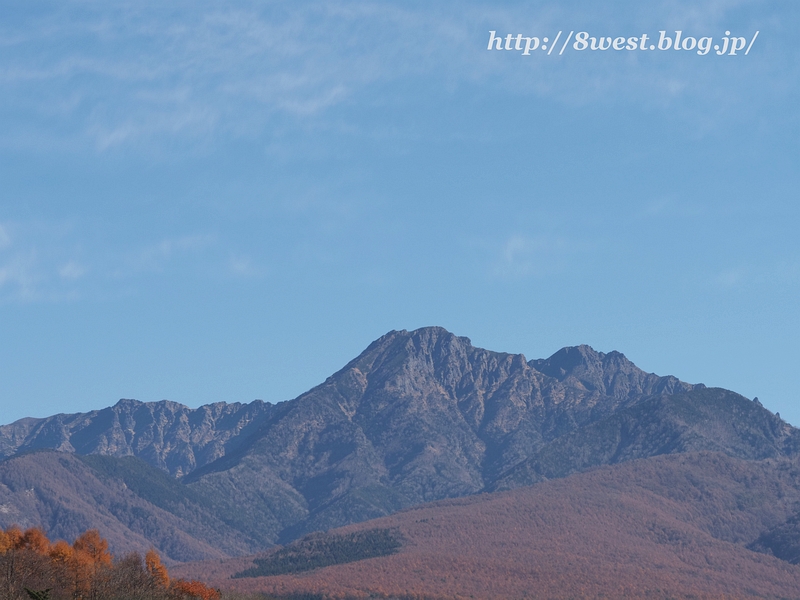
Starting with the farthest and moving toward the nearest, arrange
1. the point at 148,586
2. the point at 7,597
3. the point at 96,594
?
1. the point at 148,586
2. the point at 96,594
3. the point at 7,597

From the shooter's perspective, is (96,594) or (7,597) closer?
(7,597)

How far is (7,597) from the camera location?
148250 mm

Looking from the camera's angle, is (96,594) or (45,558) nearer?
(96,594)

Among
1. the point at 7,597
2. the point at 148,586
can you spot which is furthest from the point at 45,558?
the point at 7,597

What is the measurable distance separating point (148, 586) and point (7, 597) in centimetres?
4577

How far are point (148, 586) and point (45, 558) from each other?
66.7 feet

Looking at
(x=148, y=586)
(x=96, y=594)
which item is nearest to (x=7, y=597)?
A: (x=96, y=594)

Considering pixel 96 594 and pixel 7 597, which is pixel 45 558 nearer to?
pixel 96 594

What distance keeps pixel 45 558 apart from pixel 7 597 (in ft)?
171

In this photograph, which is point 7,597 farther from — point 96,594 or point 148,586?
point 148,586

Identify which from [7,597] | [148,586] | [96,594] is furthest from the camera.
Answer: [148,586]

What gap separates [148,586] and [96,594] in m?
18.2

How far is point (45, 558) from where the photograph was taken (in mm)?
198875

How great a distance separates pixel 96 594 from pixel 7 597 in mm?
27594
